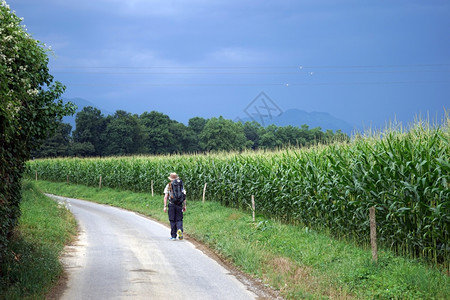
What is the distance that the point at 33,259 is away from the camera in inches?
384

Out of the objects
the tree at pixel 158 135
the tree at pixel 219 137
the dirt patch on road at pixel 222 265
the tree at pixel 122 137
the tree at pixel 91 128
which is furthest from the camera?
the tree at pixel 158 135

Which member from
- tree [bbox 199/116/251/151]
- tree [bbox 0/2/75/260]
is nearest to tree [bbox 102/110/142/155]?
tree [bbox 199/116/251/151]

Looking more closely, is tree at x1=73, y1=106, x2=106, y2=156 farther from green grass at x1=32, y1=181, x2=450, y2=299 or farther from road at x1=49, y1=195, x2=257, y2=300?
green grass at x1=32, y1=181, x2=450, y2=299

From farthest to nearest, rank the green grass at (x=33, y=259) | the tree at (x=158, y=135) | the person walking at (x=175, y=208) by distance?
the tree at (x=158, y=135) → the person walking at (x=175, y=208) → the green grass at (x=33, y=259)

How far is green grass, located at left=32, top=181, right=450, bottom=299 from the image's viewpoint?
7.76 meters

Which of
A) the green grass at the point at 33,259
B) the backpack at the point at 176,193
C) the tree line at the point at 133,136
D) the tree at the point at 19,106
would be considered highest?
the tree line at the point at 133,136

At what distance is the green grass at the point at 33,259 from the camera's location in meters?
8.03

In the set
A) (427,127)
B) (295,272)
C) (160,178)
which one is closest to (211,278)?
(295,272)

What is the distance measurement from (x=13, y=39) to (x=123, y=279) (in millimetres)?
5165

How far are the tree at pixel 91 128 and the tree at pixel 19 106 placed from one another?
76.6m

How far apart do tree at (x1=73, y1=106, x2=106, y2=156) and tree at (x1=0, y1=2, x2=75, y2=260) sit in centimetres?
7658

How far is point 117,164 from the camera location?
3912cm

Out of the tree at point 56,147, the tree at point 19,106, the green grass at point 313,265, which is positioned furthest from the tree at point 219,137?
the tree at point 19,106

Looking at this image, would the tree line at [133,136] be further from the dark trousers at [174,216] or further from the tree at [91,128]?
the dark trousers at [174,216]
